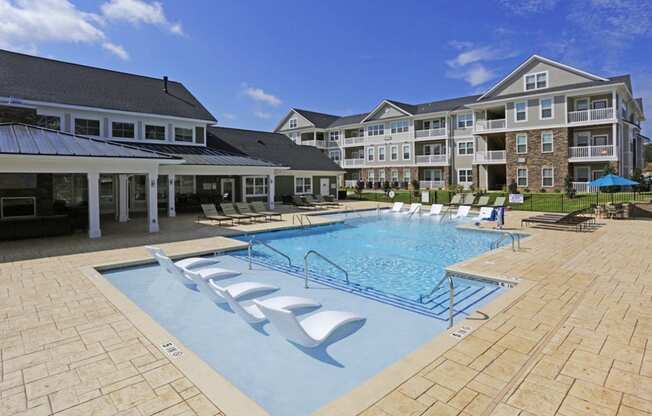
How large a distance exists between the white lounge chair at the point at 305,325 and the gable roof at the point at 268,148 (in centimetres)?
2233

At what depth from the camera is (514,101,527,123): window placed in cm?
3219

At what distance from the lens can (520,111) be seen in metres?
32.5

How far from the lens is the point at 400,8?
19594 millimetres

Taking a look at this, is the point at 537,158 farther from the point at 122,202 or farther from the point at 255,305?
the point at 255,305

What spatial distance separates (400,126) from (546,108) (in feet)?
50.8

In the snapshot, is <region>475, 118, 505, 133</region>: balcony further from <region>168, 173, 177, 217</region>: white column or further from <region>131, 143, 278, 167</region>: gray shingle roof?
<region>168, 173, 177, 217</region>: white column

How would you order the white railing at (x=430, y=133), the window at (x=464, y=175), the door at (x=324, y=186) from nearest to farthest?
the door at (x=324, y=186) → the window at (x=464, y=175) → the white railing at (x=430, y=133)

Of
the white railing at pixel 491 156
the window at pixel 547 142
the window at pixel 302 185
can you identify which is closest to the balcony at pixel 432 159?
the white railing at pixel 491 156

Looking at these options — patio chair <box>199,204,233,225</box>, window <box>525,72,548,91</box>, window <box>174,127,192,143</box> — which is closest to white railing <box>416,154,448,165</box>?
window <box>525,72,548,91</box>

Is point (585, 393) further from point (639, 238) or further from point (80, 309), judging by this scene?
point (639, 238)

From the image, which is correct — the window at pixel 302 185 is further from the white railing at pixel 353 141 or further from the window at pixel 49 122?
the white railing at pixel 353 141

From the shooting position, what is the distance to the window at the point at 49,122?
19.3 meters

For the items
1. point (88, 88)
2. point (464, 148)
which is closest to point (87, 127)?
point (88, 88)

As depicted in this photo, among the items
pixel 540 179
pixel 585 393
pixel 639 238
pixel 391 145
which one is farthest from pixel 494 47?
pixel 585 393
